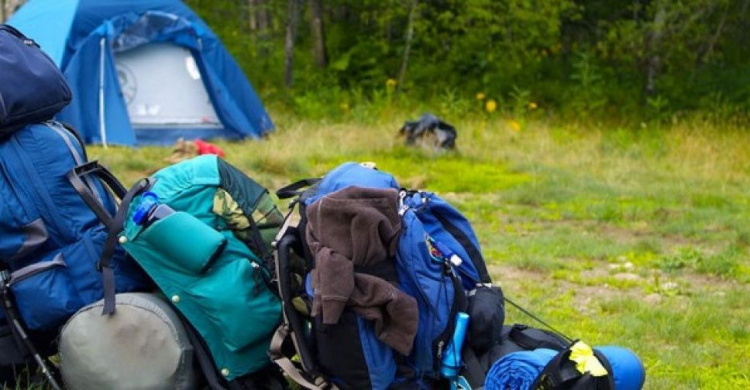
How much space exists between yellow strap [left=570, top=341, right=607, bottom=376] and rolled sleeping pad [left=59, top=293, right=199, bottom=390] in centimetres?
129

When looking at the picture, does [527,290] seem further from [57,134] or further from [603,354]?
[57,134]

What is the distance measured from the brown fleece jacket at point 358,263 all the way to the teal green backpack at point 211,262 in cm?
29

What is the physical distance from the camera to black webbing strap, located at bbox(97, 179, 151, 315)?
328cm

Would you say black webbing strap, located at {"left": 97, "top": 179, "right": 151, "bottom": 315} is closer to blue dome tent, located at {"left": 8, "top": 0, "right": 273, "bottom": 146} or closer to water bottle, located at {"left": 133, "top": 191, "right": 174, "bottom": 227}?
water bottle, located at {"left": 133, "top": 191, "right": 174, "bottom": 227}

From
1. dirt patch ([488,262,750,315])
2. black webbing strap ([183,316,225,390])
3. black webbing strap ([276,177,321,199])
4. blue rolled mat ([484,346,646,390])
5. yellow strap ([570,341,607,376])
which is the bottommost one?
dirt patch ([488,262,750,315])

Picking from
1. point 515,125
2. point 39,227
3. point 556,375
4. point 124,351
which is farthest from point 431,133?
point 556,375

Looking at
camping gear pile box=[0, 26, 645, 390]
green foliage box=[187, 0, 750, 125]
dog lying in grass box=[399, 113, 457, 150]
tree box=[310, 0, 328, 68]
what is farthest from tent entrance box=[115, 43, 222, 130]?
camping gear pile box=[0, 26, 645, 390]

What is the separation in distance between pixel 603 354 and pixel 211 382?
132cm

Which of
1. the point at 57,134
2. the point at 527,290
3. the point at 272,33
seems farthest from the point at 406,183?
the point at 272,33

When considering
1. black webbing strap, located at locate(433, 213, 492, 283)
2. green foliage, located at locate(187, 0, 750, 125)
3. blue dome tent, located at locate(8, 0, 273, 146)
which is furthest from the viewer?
green foliage, located at locate(187, 0, 750, 125)

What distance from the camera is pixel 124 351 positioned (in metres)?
3.24

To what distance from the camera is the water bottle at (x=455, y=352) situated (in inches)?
131

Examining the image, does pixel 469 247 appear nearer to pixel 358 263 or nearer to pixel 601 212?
pixel 358 263

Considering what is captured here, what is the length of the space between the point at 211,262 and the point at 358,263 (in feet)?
1.75
